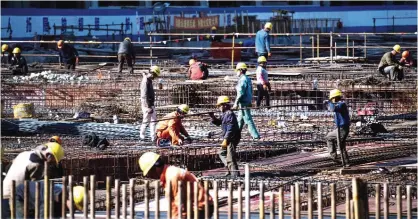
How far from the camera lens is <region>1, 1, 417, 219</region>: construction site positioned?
50.3 ft

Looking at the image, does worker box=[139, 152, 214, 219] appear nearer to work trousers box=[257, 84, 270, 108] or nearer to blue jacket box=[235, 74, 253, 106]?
blue jacket box=[235, 74, 253, 106]

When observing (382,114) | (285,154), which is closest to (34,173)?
(285,154)

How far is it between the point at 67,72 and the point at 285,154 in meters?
12.6

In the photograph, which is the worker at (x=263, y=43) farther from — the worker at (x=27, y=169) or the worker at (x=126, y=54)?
the worker at (x=27, y=169)

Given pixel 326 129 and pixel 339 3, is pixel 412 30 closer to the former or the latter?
pixel 339 3

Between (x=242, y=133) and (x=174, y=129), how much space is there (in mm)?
3162

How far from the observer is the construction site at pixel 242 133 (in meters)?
15.3

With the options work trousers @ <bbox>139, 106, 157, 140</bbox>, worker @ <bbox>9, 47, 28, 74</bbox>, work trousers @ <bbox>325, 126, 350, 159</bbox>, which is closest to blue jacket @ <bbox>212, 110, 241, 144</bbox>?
work trousers @ <bbox>325, 126, 350, 159</bbox>

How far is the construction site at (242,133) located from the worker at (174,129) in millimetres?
237

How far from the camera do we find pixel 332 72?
3017cm

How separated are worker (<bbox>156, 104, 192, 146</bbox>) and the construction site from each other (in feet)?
0.78

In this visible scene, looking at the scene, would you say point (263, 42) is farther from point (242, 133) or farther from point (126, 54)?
point (242, 133)

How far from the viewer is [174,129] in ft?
67.7

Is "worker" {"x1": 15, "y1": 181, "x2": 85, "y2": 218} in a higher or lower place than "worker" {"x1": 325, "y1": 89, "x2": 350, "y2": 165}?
lower
